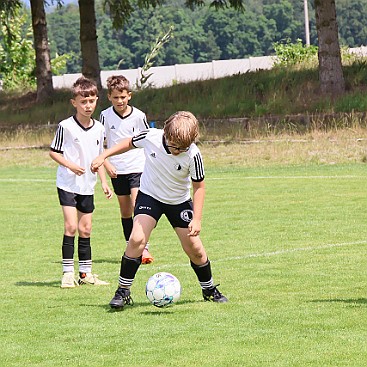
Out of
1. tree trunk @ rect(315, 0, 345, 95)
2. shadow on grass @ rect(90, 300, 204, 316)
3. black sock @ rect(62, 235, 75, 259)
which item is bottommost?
shadow on grass @ rect(90, 300, 204, 316)

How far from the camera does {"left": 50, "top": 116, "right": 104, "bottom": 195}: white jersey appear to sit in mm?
11086

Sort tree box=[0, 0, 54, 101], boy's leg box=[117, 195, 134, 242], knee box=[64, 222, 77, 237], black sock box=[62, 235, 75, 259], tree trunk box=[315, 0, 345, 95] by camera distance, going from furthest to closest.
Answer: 1. tree box=[0, 0, 54, 101]
2. tree trunk box=[315, 0, 345, 95]
3. boy's leg box=[117, 195, 134, 242]
4. knee box=[64, 222, 77, 237]
5. black sock box=[62, 235, 75, 259]

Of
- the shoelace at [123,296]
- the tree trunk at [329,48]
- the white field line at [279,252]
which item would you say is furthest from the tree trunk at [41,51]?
the shoelace at [123,296]

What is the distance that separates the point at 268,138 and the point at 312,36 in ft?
340

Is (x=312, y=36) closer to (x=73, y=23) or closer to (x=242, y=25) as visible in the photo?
(x=242, y=25)

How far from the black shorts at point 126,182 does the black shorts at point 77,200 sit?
1631 mm

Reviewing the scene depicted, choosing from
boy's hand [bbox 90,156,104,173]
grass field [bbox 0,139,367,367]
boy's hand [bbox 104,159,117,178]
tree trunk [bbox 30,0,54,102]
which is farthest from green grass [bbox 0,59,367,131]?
boy's hand [bbox 90,156,104,173]

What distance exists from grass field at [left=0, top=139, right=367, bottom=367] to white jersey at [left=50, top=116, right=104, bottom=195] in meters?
1.00

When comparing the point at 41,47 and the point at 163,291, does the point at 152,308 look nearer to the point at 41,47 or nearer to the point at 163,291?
the point at 163,291

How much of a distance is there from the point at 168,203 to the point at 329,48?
835 inches

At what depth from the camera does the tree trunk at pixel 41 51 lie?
38406 millimetres

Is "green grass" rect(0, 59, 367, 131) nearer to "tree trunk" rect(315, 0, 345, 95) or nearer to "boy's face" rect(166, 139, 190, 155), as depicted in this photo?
"tree trunk" rect(315, 0, 345, 95)

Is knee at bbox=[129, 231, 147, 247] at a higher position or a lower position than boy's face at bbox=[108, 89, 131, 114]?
lower

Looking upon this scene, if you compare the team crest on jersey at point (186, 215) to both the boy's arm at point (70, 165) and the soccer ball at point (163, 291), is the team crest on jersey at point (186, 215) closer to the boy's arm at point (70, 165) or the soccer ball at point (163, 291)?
the soccer ball at point (163, 291)
